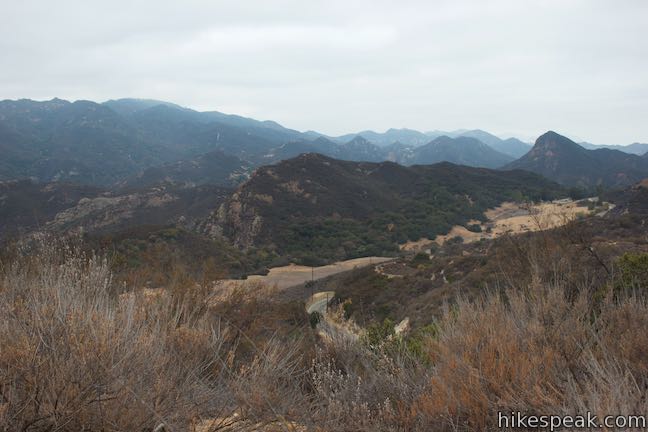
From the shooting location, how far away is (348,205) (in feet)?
213

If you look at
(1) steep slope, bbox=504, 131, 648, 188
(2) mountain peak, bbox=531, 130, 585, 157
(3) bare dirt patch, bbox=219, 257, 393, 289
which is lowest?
(3) bare dirt patch, bbox=219, 257, 393, 289

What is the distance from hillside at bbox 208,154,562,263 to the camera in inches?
2037

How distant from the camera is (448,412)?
2688 millimetres

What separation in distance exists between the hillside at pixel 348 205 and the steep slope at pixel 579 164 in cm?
4869

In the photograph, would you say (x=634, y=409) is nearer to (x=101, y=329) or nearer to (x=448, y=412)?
(x=448, y=412)

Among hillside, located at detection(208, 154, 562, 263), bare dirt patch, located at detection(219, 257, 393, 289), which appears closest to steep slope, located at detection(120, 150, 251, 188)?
hillside, located at detection(208, 154, 562, 263)

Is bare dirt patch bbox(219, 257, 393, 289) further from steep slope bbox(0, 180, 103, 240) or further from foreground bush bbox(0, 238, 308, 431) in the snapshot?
steep slope bbox(0, 180, 103, 240)

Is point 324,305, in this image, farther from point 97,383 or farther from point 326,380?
point 97,383

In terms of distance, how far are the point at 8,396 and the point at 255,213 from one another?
5386 centimetres

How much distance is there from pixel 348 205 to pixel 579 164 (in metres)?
110

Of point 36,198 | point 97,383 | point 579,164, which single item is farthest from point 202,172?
point 97,383

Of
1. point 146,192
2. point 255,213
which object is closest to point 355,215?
point 255,213

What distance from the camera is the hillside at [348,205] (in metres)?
51.8

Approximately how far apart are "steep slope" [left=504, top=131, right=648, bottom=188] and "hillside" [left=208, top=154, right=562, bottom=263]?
48.7 m
